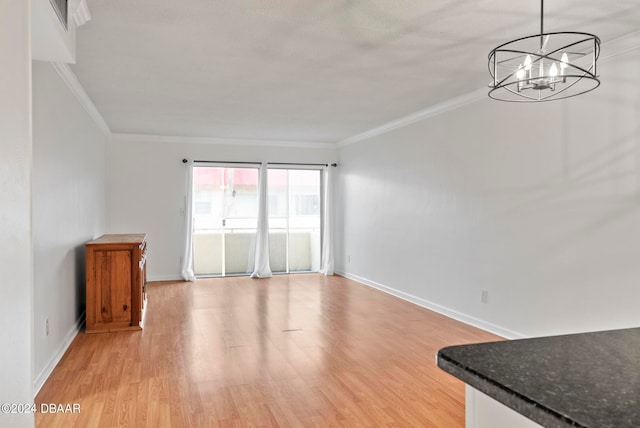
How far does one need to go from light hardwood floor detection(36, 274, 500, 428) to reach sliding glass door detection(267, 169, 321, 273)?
2.69 meters

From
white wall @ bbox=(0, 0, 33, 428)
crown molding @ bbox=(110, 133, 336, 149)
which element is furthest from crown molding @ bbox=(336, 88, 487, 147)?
white wall @ bbox=(0, 0, 33, 428)

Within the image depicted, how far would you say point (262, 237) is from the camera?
7809 millimetres

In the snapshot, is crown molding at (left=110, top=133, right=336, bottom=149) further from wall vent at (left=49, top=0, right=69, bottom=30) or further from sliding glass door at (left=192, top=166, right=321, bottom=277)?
wall vent at (left=49, top=0, right=69, bottom=30)

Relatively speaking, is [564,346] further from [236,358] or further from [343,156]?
[343,156]

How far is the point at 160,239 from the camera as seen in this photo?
7398 mm

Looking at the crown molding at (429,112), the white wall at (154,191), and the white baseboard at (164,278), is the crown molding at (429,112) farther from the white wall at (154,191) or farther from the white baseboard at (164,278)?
the white baseboard at (164,278)

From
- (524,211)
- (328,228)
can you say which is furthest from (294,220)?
(524,211)

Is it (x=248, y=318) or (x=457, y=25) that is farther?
(x=248, y=318)

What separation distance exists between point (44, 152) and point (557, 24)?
12.4 feet

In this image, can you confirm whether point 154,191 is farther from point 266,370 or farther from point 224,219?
point 266,370

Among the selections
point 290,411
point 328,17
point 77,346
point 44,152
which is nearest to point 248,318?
point 77,346

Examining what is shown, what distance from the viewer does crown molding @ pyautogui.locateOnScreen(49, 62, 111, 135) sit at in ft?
12.0

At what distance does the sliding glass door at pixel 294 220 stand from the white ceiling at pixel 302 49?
8.98 ft

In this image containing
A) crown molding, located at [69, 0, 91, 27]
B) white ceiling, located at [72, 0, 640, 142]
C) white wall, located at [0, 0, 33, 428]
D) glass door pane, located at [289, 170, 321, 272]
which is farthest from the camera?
glass door pane, located at [289, 170, 321, 272]
